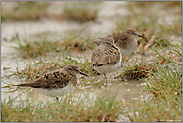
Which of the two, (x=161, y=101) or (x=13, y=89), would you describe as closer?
(x=161, y=101)

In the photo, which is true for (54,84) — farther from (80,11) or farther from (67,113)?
(80,11)

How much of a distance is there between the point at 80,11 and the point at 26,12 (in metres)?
2.42

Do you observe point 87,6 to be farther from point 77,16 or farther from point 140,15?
point 140,15

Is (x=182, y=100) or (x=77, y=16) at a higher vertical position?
(x=77, y=16)

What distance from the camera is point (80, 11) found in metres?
11.3

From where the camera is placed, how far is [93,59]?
6.23m

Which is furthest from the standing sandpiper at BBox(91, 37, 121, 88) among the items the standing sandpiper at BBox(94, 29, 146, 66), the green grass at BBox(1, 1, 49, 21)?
the green grass at BBox(1, 1, 49, 21)

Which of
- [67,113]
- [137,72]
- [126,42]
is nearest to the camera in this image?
[67,113]

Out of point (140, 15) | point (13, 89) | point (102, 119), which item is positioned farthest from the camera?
point (140, 15)

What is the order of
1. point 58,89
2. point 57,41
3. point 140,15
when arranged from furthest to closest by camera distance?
point 140,15, point 57,41, point 58,89

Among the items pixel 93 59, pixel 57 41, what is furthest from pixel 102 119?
pixel 57 41

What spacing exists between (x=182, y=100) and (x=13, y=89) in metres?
3.81

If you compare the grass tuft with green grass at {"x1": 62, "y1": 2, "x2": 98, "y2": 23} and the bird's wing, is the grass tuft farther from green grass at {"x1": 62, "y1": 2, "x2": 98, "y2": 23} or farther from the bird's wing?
green grass at {"x1": 62, "y1": 2, "x2": 98, "y2": 23}

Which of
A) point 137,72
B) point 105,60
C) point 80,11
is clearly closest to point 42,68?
point 105,60
